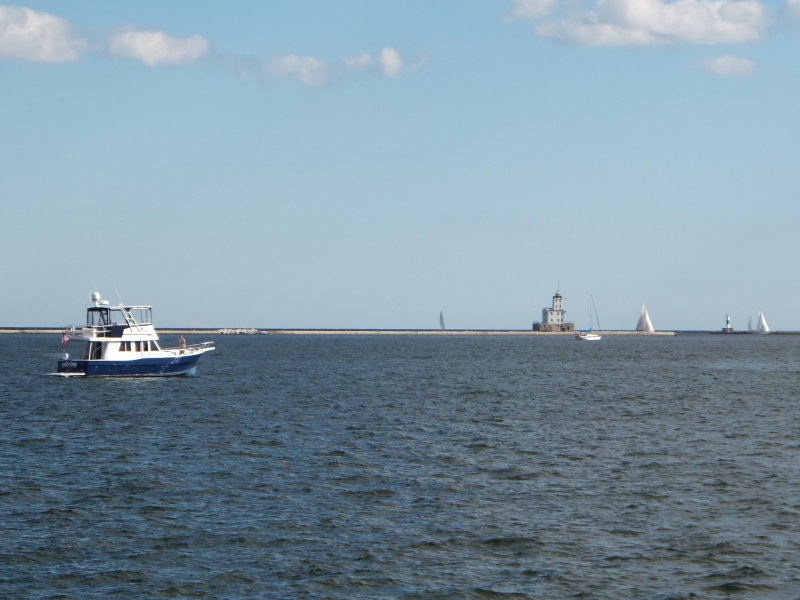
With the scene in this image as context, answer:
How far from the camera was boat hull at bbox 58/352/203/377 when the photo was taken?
259 feet

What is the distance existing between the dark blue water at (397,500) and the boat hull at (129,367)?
15.5 meters

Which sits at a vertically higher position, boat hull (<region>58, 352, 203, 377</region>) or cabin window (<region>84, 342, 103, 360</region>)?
cabin window (<region>84, 342, 103, 360</region>)

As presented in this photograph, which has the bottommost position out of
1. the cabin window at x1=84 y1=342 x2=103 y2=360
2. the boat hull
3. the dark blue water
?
the dark blue water

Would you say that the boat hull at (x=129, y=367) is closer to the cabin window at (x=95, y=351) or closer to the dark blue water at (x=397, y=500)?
the cabin window at (x=95, y=351)

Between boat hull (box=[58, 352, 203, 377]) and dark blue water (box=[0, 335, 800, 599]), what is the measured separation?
1552 cm

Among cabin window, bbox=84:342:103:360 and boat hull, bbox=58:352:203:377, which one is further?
cabin window, bbox=84:342:103:360

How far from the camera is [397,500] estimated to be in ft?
104

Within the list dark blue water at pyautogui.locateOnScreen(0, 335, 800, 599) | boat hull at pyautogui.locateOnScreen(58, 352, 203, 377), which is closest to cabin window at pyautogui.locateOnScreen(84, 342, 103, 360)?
boat hull at pyautogui.locateOnScreen(58, 352, 203, 377)

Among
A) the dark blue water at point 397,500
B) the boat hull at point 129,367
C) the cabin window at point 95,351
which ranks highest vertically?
the cabin window at point 95,351

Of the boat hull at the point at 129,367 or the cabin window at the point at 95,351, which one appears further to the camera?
the cabin window at the point at 95,351

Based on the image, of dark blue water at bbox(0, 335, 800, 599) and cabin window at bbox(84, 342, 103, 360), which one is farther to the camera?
cabin window at bbox(84, 342, 103, 360)

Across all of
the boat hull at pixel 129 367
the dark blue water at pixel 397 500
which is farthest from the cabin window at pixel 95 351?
the dark blue water at pixel 397 500

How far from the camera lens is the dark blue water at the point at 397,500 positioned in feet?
76.2

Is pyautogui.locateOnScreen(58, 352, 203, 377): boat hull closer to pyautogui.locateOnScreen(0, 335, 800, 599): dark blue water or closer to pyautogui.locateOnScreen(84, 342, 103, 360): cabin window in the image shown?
pyautogui.locateOnScreen(84, 342, 103, 360): cabin window
